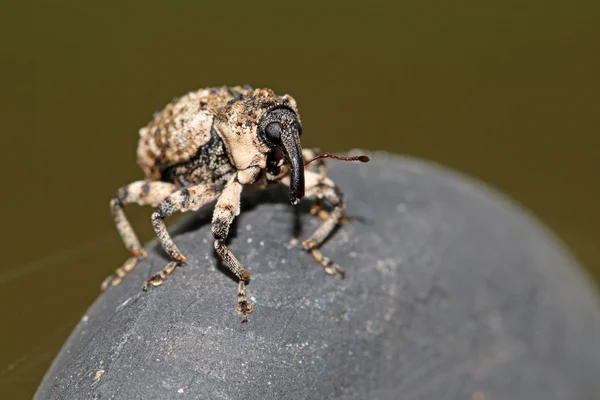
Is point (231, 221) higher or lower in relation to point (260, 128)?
lower

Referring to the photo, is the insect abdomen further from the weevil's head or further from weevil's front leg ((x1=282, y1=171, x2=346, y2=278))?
weevil's front leg ((x1=282, y1=171, x2=346, y2=278))

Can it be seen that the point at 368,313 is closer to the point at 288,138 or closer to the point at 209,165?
the point at 288,138

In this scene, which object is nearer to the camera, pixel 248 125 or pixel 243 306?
pixel 243 306

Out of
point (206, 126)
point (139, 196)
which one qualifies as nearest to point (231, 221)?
point (206, 126)

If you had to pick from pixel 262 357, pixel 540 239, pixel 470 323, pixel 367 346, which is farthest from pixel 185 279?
pixel 540 239

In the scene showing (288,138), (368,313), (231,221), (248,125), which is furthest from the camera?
(248,125)

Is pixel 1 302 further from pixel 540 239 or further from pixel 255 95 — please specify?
pixel 540 239
